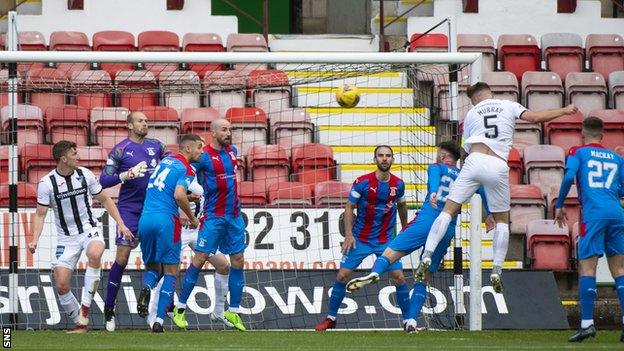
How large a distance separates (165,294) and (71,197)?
1.30m

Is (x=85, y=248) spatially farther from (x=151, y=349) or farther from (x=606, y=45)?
(x=606, y=45)

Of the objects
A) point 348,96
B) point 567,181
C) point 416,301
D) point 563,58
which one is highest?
point 563,58

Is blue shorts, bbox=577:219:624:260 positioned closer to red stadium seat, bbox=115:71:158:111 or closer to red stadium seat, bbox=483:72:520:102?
red stadium seat, bbox=115:71:158:111

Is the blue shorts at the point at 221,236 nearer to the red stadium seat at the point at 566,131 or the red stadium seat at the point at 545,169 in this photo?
the red stadium seat at the point at 545,169

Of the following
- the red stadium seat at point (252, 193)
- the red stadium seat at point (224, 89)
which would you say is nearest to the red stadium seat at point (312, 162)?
the red stadium seat at point (252, 193)

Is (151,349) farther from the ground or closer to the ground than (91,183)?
closer to the ground

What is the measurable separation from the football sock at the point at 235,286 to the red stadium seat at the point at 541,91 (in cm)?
565

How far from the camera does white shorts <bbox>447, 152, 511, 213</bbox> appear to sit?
12.8 meters

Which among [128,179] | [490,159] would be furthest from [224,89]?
[490,159]

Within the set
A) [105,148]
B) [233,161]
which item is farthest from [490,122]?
[105,148]

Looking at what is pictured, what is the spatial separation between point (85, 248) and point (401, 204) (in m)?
3.14

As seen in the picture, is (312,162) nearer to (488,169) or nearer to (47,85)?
(47,85)

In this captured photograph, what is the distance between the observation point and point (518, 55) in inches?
768

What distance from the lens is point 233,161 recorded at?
14203 millimetres
